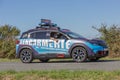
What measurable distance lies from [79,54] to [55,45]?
1.41 metres

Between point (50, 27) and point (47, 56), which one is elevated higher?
point (50, 27)

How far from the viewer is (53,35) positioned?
2030 centimetres

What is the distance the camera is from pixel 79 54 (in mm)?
19438

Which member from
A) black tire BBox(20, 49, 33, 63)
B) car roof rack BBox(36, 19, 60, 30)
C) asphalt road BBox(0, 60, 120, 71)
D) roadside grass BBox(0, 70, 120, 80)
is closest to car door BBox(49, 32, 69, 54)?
car roof rack BBox(36, 19, 60, 30)

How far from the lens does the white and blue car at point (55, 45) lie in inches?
764

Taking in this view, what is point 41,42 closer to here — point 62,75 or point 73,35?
point 73,35

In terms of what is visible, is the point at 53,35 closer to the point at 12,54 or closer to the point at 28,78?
the point at 28,78

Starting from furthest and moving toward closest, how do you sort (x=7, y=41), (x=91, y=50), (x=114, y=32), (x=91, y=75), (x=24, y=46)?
(x=7, y=41) < (x=114, y=32) < (x=24, y=46) < (x=91, y=50) < (x=91, y=75)

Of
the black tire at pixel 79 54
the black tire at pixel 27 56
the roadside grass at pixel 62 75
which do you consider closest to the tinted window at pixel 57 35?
the black tire at pixel 79 54

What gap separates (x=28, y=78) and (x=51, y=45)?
25.3 feet

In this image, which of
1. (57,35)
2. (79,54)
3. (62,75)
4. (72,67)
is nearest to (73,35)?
(57,35)

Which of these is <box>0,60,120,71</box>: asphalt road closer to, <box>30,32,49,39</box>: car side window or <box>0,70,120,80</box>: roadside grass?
<box>0,70,120,80</box>: roadside grass

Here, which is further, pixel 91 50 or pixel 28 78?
pixel 91 50

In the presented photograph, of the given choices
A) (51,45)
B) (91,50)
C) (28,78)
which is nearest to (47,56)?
(51,45)
